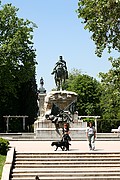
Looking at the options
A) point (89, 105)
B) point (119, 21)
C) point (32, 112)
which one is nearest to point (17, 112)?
point (32, 112)

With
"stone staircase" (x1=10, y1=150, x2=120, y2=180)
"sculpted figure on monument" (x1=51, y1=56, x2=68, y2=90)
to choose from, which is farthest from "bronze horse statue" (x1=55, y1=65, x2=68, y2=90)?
"stone staircase" (x1=10, y1=150, x2=120, y2=180)

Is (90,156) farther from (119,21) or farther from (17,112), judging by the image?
(17,112)

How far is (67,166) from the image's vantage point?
1733 cm

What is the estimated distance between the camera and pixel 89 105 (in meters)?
62.5

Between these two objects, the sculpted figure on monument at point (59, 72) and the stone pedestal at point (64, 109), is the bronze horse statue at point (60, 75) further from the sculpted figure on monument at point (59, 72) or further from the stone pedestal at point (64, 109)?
the stone pedestal at point (64, 109)

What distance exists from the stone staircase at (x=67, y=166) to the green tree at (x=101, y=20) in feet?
20.0

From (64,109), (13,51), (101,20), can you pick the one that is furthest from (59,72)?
(101,20)

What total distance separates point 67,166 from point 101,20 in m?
7.22

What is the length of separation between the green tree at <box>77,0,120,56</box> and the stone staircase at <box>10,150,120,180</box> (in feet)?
20.0

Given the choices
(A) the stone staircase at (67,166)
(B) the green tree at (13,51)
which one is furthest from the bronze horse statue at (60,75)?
(A) the stone staircase at (67,166)

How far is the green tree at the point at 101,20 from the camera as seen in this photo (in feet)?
60.8

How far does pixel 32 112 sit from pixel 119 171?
36.3m

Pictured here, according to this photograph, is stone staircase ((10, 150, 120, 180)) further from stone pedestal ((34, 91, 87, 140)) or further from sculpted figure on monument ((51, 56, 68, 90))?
sculpted figure on monument ((51, 56, 68, 90))

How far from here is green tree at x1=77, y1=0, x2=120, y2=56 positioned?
18.5 metres
